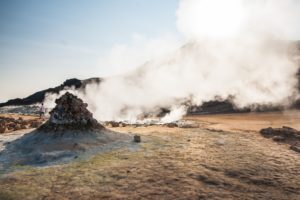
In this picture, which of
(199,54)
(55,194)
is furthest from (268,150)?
(199,54)

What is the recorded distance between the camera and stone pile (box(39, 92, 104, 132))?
14203mm

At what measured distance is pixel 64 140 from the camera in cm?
1320

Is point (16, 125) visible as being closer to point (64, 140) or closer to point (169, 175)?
point (64, 140)

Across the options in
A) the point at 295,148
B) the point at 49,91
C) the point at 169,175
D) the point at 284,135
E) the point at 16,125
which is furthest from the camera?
the point at 49,91

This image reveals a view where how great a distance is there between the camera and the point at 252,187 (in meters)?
9.34

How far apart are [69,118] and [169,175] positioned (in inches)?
250

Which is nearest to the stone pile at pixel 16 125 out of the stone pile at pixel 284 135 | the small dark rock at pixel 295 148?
the stone pile at pixel 284 135

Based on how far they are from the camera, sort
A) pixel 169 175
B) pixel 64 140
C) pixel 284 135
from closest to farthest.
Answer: pixel 169 175, pixel 64 140, pixel 284 135

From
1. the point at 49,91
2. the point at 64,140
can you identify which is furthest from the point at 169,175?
the point at 49,91

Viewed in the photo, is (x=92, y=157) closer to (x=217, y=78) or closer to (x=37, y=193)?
(x=37, y=193)

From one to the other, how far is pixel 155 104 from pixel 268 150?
66.8 feet

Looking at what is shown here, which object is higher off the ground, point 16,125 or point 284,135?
point 16,125

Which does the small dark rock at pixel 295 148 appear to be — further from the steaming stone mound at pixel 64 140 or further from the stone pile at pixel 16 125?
the stone pile at pixel 16 125

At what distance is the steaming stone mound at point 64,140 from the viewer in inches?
461
